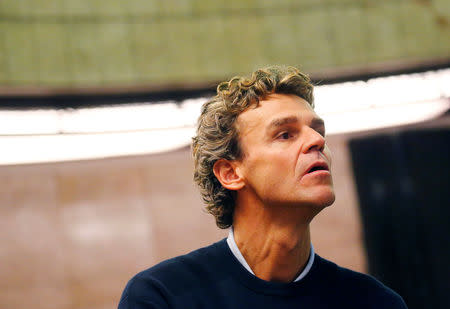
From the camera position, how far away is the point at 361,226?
18.6ft

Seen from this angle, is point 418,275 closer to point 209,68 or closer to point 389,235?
point 389,235

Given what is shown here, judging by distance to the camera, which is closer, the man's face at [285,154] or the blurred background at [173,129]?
the man's face at [285,154]

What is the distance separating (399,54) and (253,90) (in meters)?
4.57

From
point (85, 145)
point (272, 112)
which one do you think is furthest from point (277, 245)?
point (85, 145)

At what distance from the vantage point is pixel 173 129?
5.66 metres

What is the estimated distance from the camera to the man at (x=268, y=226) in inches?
66.9

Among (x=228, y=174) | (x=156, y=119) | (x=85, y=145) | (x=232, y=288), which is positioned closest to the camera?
(x=232, y=288)

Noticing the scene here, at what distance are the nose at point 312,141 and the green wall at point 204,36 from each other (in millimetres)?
4138

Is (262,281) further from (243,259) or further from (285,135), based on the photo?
(285,135)

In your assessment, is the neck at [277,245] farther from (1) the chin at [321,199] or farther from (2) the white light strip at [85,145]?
(2) the white light strip at [85,145]

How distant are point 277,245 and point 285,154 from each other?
336 millimetres

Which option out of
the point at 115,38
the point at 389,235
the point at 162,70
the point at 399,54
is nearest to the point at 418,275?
the point at 389,235

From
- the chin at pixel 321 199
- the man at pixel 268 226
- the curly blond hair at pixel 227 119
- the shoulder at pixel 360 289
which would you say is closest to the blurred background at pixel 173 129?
the curly blond hair at pixel 227 119

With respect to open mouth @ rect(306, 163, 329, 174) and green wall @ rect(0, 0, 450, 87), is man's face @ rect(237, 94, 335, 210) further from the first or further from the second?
green wall @ rect(0, 0, 450, 87)
